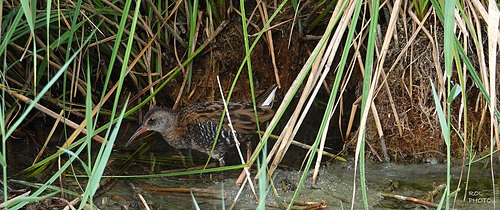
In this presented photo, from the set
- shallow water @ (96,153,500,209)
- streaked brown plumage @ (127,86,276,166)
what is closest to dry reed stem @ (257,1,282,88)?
streaked brown plumage @ (127,86,276,166)

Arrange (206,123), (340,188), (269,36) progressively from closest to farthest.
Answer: (340,188) < (206,123) < (269,36)

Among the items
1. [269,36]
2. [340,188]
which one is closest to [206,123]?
[269,36]

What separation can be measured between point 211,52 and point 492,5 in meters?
2.15

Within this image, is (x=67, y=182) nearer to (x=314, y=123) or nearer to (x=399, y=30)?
(x=314, y=123)

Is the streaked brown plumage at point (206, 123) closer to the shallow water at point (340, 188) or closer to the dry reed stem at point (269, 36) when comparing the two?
the dry reed stem at point (269, 36)

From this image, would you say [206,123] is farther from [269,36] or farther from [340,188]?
[340,188]

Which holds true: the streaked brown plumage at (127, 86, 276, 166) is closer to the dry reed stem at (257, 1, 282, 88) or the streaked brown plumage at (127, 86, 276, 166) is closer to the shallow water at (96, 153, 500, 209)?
the dry reed stem at (257, 1, 282, 88)

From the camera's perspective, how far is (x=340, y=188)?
3314 millimetres

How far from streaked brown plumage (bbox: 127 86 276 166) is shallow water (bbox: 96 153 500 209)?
0.29 m

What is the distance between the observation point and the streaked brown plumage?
3748 millimetres

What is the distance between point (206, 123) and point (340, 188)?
98 centimetres

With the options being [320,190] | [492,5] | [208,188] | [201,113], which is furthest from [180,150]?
[492,5]

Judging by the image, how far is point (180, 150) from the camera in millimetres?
4238

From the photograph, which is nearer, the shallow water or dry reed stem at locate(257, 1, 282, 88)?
the shallow water
